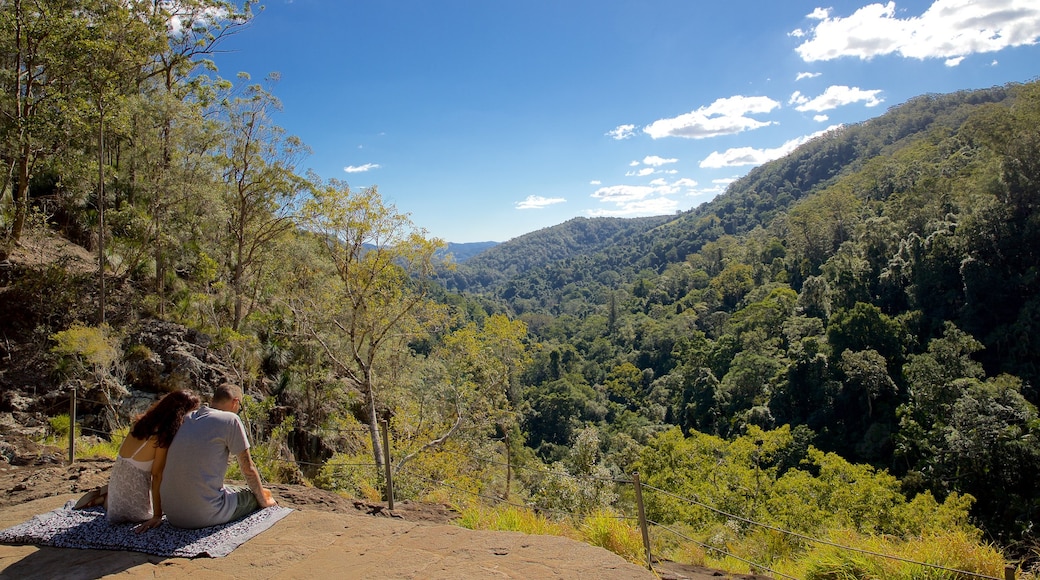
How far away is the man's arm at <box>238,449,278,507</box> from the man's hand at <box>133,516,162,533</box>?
25.2 inches

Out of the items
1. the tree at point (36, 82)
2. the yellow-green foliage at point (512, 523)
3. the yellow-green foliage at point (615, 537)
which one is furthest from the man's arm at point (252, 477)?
the tree at point (36, 82)

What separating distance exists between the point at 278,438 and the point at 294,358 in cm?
552

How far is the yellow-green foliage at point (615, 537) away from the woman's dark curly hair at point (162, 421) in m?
3.51

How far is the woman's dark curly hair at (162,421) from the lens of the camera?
3.91 m

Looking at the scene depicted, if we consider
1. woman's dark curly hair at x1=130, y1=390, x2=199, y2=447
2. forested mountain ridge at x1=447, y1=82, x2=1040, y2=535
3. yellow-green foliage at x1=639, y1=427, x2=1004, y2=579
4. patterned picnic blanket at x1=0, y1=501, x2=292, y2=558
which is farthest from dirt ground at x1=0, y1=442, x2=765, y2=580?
forested mountain ridge at x1=447, y1=82, x2=1040, y2=535

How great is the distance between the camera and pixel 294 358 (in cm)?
1798

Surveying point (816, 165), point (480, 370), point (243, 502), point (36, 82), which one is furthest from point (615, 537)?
point (816, 165)

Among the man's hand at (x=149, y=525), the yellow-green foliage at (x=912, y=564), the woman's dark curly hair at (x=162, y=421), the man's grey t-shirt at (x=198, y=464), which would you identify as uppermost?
the woman's dark curly hair at (x=162, y=421)

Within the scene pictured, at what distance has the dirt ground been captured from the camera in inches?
146

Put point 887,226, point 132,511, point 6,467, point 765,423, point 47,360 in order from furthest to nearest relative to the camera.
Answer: point 887,226 → point 765,423 → point 47,360 → point 6,467 → point 132,511

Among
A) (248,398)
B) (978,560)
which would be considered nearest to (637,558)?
(978,560)

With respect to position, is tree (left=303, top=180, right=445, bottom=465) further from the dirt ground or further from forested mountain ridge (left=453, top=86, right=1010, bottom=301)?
forested mountain ridge (left=453, top=86, right=1010, bottom=301)

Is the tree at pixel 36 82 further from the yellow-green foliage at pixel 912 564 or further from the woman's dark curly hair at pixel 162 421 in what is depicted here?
the yellow-green foliage at pixel 912 564

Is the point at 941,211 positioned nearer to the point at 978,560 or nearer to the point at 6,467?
the point at 978,560
